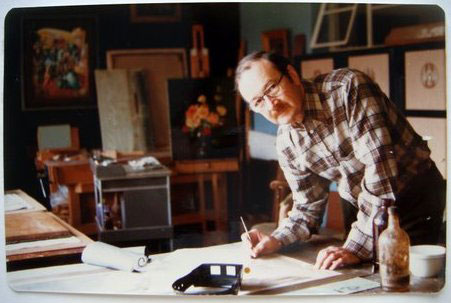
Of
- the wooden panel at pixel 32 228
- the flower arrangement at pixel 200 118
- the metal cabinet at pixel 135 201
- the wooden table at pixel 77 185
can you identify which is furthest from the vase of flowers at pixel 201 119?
the wooden panel at pixel 32 228

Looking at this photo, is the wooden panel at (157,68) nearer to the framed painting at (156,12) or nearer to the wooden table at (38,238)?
the framed painting at (156,12)

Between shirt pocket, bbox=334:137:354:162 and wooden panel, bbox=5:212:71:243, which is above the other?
shirt pocket, bbox=334:137:354:162

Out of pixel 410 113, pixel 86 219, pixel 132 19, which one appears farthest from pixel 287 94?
pixel 86 219

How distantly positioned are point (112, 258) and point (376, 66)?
67 cm

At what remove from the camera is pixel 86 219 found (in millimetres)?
1242

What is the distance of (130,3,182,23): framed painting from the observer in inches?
47.1

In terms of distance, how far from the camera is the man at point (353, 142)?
1172mm

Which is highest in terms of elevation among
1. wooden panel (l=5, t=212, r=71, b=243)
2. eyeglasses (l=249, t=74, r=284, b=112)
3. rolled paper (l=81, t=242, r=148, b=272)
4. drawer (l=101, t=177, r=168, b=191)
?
eyeglasses (l=249, t=74, r=284, b=112)

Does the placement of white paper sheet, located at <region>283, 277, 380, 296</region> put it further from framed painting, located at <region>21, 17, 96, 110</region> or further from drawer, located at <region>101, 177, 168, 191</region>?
framed painting, located at <region>21, 17, 96, 110</region>

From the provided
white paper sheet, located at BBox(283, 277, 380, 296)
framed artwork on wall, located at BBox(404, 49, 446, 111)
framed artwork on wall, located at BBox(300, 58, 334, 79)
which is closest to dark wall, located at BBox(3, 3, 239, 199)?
framed artwork on wall, located at BBox(300, 58, 334, 79)

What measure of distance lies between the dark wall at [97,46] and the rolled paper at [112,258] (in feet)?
0.53

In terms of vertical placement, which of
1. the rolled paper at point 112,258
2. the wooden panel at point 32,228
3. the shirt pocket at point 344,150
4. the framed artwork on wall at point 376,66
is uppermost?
the framed artwork on wall at point 376,66

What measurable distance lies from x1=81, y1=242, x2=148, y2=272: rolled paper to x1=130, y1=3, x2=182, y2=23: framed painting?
0.47 m

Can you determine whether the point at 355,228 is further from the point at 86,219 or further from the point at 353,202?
the point at 86,219
